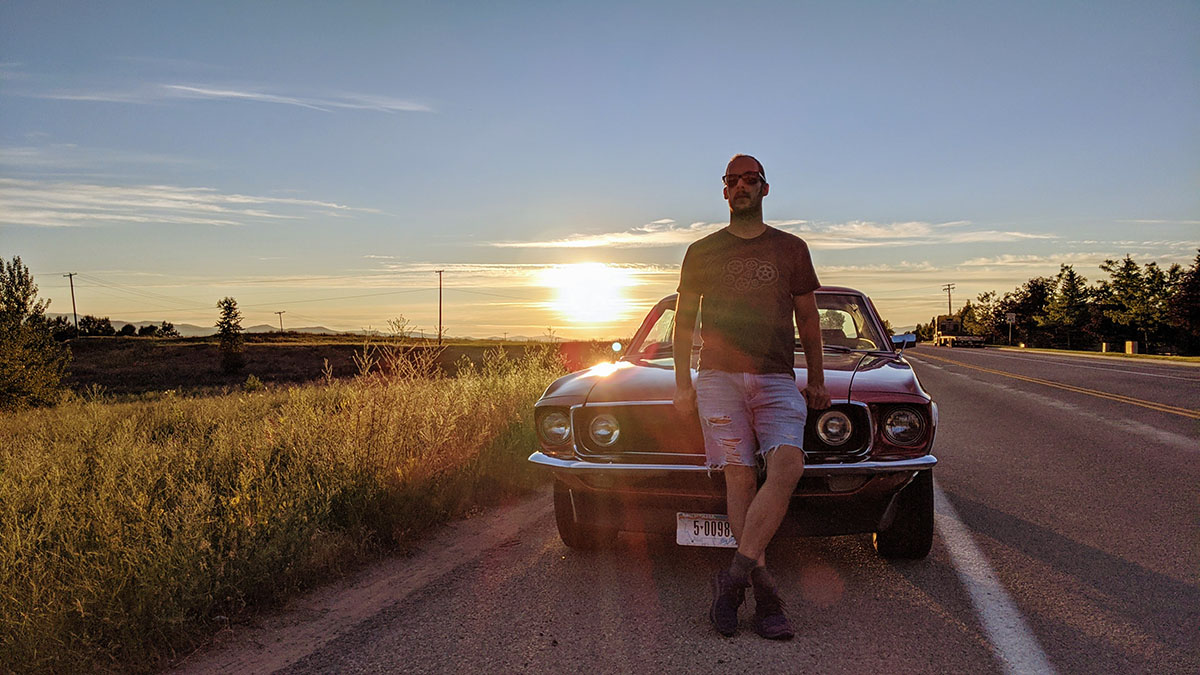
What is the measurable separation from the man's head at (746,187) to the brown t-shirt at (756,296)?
4.8 inches

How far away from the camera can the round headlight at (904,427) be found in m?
4.07

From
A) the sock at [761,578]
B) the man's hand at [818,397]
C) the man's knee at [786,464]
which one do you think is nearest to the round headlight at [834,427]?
the man's hand at [818,397]

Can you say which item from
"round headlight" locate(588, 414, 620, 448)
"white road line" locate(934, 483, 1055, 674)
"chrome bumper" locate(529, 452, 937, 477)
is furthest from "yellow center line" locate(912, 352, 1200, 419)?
"round headlight" locate(588, 414, 620, 448)

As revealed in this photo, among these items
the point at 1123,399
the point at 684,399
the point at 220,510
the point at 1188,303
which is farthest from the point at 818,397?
the point at 1188,303

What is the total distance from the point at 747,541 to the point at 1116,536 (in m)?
3.22

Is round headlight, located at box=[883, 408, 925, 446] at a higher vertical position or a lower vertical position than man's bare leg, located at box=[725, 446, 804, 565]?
higher

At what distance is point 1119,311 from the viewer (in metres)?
64.4

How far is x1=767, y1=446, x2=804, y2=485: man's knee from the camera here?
3.35 m

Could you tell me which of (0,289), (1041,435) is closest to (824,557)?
(1041,435)

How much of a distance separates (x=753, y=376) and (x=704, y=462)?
71cm

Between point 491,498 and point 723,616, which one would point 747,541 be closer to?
point 723,616

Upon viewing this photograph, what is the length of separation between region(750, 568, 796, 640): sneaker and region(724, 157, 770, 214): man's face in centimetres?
157

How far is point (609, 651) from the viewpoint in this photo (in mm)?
3236

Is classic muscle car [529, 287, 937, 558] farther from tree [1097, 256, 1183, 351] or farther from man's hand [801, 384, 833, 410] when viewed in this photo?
tree [1097, 256, 1183, 351]
